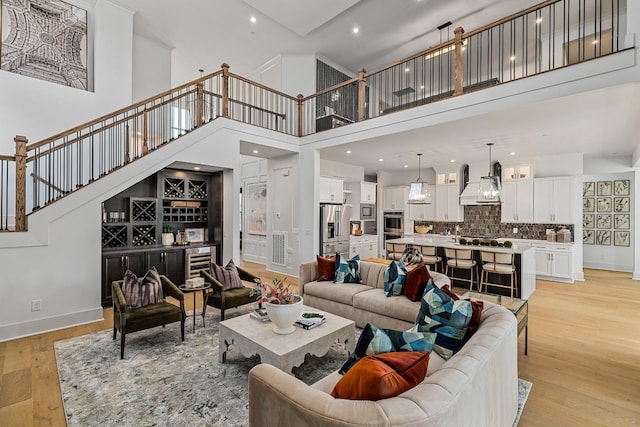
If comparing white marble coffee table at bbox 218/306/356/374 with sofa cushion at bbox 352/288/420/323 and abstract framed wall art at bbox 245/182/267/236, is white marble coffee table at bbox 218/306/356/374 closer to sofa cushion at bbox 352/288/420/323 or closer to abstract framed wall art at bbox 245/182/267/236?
sofa cushion at bbox 352/288/420/323

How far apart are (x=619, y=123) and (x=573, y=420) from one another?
4828 millimetres

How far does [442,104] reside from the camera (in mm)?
4730

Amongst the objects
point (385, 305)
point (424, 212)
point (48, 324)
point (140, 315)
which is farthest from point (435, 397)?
point (424, 212)

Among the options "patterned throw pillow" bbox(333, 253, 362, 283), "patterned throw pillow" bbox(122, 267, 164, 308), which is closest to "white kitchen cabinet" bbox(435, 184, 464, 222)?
"patterned throw pillow" bbox(333, 253, 362, 283)

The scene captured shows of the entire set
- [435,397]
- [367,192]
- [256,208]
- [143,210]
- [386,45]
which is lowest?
[435,397]

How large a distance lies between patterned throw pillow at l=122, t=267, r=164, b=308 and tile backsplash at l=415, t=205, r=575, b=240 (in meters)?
8.12

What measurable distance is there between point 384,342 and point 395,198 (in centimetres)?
860

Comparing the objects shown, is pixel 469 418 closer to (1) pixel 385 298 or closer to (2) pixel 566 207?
(1) pixel 385 298

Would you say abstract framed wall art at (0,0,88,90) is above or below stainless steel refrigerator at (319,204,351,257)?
above

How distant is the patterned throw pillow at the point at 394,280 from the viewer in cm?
378

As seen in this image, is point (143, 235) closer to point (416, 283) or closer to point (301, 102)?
point (301, 102)

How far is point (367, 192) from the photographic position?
9641 millimetres

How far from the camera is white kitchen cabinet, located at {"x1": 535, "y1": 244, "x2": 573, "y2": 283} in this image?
6.68 meters

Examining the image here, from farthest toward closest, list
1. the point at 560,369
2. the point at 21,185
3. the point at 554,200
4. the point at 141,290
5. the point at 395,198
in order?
the point at 395,198
the point at 554,200
the point at 21,185
the point at 141,290
the point at 560,369
